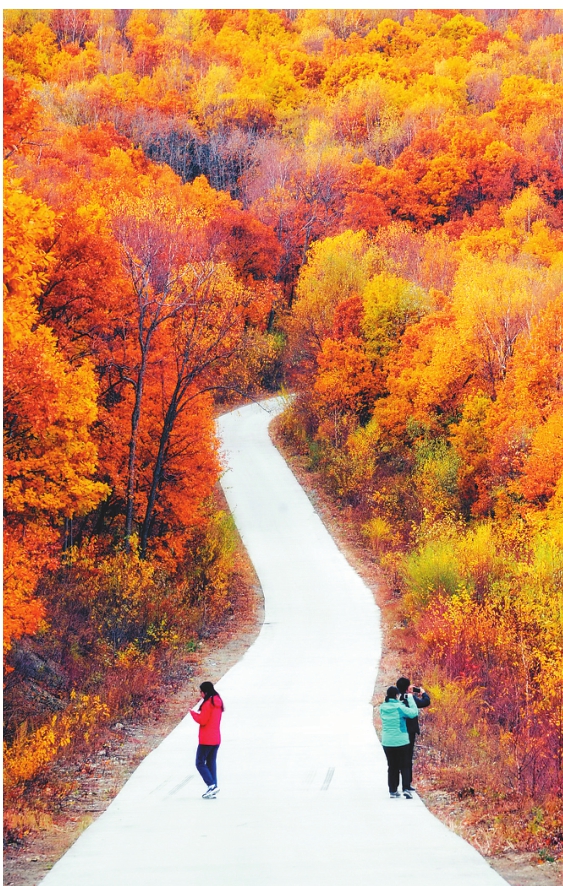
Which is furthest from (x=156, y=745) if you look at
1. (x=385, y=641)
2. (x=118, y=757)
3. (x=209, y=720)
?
(x=385, y=641)

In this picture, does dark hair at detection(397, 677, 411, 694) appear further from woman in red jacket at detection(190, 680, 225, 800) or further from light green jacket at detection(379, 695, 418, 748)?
woman in red jacket at detection(190, 680, 225, 800)

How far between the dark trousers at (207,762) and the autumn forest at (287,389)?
1.91m

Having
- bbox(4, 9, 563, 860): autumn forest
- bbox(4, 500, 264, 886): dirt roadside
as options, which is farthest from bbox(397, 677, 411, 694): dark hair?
bbox(4, 500, 264, 886): dirt roadside

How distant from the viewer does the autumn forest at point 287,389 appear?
1308 centimetres

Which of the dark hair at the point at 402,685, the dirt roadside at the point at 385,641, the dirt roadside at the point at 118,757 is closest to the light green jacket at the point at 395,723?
the dark hair at the point at 402,685

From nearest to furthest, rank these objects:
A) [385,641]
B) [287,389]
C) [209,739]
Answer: [209,739] → [385,641] → [287,389]

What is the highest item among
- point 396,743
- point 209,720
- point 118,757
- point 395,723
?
point 209,720

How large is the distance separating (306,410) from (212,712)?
1256 inches

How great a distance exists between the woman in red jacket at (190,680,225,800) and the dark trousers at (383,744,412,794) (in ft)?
6.11

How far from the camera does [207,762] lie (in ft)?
32.7

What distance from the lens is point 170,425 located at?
2333 cm

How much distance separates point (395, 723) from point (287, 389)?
39.5 metres

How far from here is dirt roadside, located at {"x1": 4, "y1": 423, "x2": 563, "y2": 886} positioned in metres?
8.09

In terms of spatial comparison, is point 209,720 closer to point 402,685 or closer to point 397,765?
point 397,765
